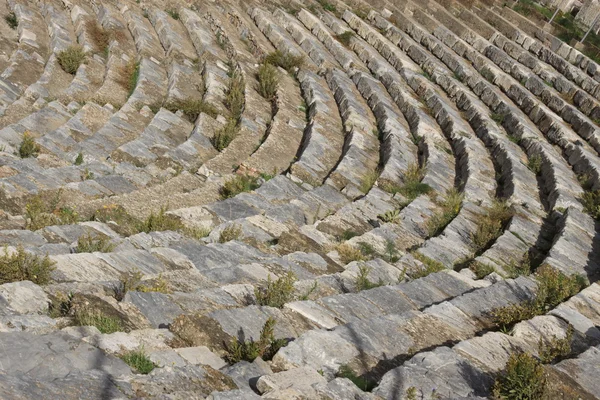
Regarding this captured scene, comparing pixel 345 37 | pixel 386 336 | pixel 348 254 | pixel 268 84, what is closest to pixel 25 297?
pixel 386 336

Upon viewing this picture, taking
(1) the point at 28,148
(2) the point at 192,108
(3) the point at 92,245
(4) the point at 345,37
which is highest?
(4) the point at 345,37

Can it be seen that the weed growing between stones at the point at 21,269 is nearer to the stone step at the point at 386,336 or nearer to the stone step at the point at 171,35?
the stone step at the point at 386,336

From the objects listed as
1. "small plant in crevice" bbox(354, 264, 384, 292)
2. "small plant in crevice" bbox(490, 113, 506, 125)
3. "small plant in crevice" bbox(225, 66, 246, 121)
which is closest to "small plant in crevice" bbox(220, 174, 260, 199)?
"small plant in crevice" bbox(354, 264, 384, 292)

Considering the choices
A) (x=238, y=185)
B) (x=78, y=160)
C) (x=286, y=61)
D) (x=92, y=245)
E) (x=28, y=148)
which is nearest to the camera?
(x=92, y=245)

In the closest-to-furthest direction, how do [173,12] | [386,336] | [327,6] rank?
[386,336]
[173,12]
[327,6]

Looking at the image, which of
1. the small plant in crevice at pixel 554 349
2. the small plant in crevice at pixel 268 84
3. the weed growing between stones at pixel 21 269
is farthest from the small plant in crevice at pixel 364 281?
the small plant in crevice at pixel 268 84

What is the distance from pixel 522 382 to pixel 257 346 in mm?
2056

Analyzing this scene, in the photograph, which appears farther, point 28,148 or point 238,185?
point 28,148

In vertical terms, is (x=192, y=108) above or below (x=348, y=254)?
below

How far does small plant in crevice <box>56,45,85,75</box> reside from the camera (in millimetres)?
13188

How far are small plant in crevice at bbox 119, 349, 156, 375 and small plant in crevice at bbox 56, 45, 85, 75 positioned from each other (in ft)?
35.1

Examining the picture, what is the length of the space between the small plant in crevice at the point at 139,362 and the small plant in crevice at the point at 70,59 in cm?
1070

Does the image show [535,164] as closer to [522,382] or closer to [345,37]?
[522,382]

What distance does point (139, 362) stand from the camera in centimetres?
401
